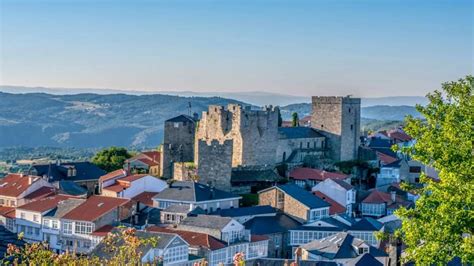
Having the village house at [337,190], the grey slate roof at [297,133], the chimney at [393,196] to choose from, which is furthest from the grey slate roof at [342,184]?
the grey slate roof at [297,133]

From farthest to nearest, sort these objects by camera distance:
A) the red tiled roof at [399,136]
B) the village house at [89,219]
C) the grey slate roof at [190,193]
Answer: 1. the red tiled roof at [399,136]
2. the grey slate roof at [190,193]
3. the village house at [89,219]

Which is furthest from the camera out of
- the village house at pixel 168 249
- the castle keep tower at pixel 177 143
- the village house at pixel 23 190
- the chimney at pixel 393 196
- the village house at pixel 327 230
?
the castle keep tower at pixel 177 143

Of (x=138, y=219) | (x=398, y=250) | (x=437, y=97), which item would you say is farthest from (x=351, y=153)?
(x=437, y=97)

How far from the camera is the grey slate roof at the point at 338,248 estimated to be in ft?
149

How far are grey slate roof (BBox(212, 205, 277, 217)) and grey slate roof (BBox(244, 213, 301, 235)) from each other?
2.19ft

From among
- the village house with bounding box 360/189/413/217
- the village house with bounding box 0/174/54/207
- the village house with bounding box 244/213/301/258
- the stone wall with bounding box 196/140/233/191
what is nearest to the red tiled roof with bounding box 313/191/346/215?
the village house with bounding box 360/189/413/217

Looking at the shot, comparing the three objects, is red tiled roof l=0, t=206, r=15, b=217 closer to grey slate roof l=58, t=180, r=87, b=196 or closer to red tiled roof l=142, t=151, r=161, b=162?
grey slate roof l=58, t=180, r=87, b=196

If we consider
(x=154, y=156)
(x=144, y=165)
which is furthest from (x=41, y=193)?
(x=154, y=156)

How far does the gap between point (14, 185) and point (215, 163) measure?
60.1 ft

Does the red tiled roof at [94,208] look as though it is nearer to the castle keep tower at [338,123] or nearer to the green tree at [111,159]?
the green tree at [111,159]

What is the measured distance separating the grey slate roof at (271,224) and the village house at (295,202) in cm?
82

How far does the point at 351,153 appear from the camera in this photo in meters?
75.6

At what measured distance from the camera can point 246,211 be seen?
5525 centimetres

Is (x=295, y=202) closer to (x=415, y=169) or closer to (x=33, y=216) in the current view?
(x=33, y=216)
